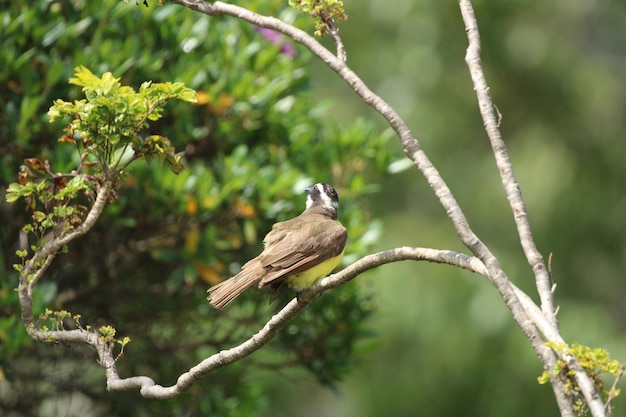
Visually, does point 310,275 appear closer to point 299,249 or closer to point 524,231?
point 299,249

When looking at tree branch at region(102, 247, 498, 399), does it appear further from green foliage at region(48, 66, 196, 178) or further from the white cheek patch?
the white cheek patch

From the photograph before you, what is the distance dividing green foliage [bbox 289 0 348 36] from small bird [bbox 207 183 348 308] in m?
1.19

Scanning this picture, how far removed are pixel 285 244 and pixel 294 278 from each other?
0.50ft

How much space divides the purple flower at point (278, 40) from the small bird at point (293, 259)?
1.50 metres

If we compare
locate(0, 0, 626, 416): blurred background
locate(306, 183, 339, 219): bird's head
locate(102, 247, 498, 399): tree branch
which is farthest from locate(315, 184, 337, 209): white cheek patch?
locate(102, 247, 498, 399): tree branch

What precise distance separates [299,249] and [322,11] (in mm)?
1337

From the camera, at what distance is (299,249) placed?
187 inches

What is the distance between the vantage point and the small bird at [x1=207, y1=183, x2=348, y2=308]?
14.8 ft

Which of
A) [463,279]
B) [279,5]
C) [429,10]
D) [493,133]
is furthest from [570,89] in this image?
[493,133]

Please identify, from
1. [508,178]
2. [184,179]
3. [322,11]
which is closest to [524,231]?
[508,178]

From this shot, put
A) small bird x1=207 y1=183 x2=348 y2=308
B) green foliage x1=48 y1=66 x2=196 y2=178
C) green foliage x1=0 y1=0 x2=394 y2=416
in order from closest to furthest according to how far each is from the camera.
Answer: green foliage x1=48 y1=66 x2=196 y2=178 < small bird x1=207 y1=183 x2=348 y2=308 < green foliage x1=0 y1=0 x2=394 y2=416

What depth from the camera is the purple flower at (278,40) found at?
6.28 meters

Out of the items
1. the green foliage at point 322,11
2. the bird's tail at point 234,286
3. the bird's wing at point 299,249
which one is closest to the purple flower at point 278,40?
the bird's wing at point 299,249

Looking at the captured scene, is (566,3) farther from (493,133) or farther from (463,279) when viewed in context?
(493,133)
